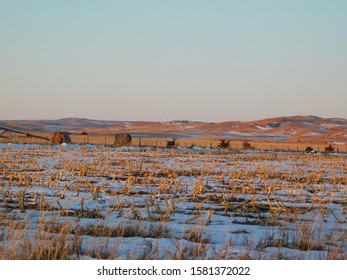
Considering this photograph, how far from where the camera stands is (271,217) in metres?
7.54

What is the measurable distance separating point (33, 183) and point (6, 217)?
3816 mm

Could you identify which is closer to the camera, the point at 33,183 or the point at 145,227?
the point at 145,227

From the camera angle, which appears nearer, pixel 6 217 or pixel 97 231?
pixel 97 231

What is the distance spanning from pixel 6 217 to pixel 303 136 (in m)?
151

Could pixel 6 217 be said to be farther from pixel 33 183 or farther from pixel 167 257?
pixel 33 183

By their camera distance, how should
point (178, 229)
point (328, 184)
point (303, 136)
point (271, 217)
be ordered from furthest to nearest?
point (303, 136) → point (328, 184) → point (271, 217) → point (178, 229)

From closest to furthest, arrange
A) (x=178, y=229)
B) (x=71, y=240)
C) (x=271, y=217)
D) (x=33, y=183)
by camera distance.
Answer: (x=71, y=240) → (x=178, y=229) → (x=271, y=217) → (x=33, y=183)

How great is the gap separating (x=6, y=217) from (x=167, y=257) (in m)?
2.91
